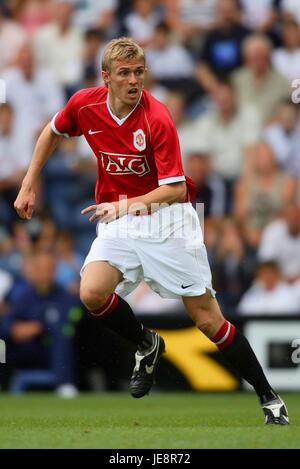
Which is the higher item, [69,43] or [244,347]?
[69,43]

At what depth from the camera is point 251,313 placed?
31.8 ft

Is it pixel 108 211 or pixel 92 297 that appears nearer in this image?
pixel 108 211

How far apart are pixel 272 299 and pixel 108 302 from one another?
4.40 m

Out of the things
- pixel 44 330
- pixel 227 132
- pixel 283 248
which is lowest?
pixel 44 330

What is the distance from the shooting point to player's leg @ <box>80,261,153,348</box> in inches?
237

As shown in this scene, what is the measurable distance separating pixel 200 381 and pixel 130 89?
14.2 ft

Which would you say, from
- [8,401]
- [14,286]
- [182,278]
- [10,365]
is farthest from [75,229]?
[182,278]

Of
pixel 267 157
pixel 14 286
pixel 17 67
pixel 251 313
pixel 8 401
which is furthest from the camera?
pixel 17 67

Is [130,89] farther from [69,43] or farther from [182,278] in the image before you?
[69,43]

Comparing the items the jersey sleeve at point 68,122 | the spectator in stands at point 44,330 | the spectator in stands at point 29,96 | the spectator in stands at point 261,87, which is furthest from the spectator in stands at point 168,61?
the jersey sleeve at point 68,122

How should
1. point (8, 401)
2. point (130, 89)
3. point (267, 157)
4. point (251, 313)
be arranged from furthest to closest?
point (267, 157)
point (251, 313)
point (8, 401)
point (130, 89)

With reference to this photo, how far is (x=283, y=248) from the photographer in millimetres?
10914

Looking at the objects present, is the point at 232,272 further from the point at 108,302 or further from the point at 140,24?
the point at 108,302

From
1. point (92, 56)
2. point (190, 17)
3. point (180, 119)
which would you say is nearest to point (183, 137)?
point (180, 119)
